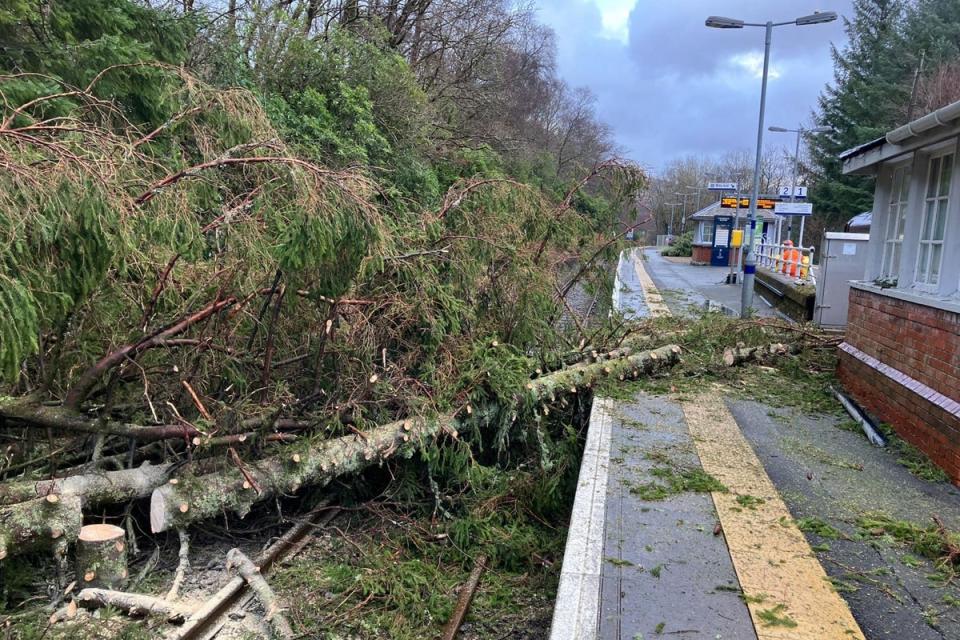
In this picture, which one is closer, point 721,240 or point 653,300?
point 653,300

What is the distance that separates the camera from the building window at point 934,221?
21.0 feet

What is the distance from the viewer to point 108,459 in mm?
4625

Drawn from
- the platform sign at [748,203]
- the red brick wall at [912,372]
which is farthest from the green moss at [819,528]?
the platform sign at [748,203]

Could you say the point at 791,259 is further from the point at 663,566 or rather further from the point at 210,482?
the point at 210,482

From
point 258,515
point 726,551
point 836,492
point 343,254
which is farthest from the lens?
point 258,515

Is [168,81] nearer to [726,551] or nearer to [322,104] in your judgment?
[726,551]

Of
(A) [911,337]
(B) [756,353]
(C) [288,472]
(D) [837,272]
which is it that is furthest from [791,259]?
(C) [288,472]

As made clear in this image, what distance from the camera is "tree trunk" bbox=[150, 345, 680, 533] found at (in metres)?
4.44

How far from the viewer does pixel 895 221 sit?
25.5 feet

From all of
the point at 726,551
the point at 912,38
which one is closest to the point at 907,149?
the point at 726,551

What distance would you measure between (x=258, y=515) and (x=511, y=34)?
22531mm

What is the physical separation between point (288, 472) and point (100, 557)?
4.23 ft

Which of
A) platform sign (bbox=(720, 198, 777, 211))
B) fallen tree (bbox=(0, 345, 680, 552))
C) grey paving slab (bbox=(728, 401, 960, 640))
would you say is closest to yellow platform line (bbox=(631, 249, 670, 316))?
platform sign (bbox=(720, 198, 777, 211))

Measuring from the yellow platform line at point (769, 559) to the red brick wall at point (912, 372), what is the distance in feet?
4.90
